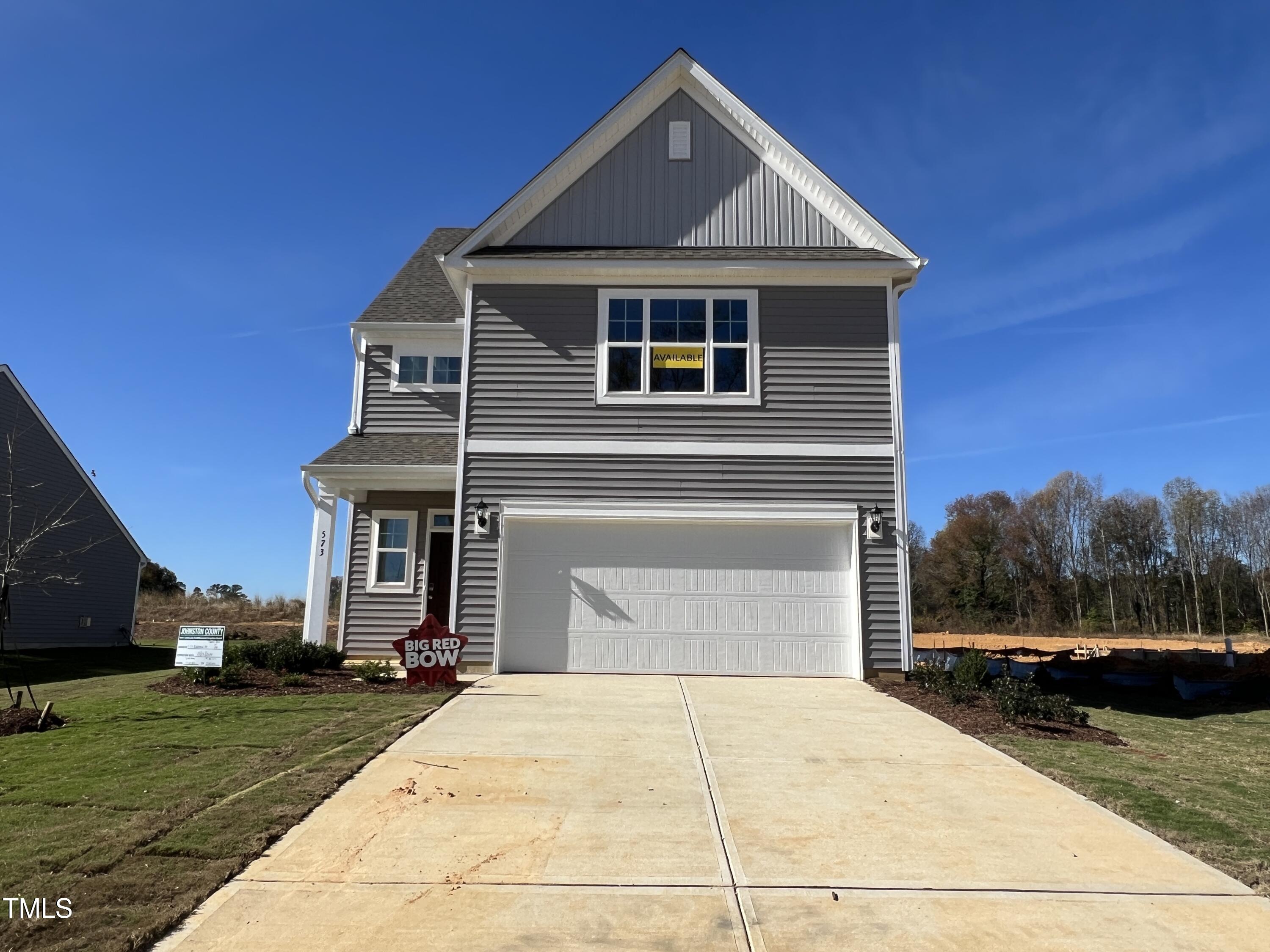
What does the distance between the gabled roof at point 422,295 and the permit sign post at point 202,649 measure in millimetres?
7200

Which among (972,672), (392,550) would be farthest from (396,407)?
(972,672)

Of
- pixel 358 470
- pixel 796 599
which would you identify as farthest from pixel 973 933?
pixel 358 470

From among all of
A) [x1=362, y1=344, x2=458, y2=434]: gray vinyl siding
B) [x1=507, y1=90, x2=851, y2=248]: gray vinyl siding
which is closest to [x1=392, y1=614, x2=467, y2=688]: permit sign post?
[x1=362, y1=344, x2=458, y2=434]: gray vinyl siding

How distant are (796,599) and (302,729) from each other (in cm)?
673

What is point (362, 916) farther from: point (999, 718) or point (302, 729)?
point (999, 718)

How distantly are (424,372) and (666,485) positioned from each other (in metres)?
6.28

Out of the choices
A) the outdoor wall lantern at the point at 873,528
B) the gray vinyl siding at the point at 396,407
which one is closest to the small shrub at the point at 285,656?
the gray vinyl siding at the point at 396,407

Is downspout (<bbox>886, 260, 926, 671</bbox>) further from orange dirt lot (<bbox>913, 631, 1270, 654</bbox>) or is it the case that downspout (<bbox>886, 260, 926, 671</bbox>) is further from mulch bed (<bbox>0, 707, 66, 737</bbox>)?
orange dirt lot (<bbox>913, 631, 1270, 654</bbox>)

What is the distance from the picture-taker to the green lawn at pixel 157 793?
3.73 metres

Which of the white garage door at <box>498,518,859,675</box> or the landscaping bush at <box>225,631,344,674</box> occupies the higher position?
the white garage door at <box>498,518,859,675</box>

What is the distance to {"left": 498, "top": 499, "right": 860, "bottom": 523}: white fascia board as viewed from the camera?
11.5m

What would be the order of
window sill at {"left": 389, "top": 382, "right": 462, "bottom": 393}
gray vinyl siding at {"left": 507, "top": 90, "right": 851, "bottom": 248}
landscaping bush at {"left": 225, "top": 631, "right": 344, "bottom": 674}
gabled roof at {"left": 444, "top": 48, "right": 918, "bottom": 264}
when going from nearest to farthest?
landscaping bush at {"left": 225, "top": 631, "right": 344, "bottom": 674}
gabled roof at {"left": 444, "top": 48, "right": 918, "bottom": 264}
gray vinyl siding at {"left": 507, "top": 90, "right": 851, "bottom": 248}
window sill at {"left": 389, "top": 382, "right": 462, "bottom": 393}

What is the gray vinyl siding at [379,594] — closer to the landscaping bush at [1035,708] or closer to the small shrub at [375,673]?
the small shrub at [375,673]

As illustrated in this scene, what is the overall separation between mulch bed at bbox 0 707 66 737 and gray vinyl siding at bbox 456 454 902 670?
4814 mm
